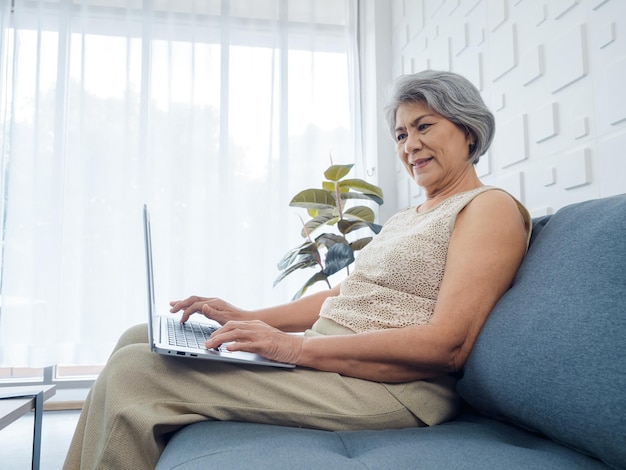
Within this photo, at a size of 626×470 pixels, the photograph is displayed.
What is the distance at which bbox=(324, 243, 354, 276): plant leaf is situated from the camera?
7.43 ft

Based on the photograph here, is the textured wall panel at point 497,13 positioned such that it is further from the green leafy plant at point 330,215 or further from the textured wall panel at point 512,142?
the green leafy plant at point 330,215

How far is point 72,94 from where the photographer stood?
9.88 ft

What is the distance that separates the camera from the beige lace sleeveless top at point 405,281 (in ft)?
3.71

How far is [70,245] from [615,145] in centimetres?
268

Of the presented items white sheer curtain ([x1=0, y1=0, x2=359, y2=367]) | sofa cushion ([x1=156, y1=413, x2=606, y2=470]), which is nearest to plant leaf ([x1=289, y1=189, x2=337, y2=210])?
white sheer curtain ([x1=0, y1=0, x2=359, y2=367])

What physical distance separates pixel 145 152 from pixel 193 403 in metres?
2.36

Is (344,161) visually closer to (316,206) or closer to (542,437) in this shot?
(316,206)

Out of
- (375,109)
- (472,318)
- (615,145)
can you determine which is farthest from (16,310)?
(615,145)

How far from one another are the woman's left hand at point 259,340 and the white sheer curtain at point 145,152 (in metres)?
2.04

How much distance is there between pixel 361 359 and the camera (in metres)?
1.01

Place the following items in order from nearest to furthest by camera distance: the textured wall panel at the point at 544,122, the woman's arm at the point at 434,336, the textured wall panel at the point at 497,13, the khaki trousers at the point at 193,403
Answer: the khaki trousers at the point at 193,403, the woman's arm at the point at 434,336, the textured wall panel at the point at 544,122, the textured wall panel at the point at 497,13

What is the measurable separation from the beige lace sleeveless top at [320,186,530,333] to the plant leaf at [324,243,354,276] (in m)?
1.02

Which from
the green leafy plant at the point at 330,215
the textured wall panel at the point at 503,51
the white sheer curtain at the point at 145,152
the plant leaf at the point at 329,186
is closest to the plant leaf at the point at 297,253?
the green leafy plant at the point at 330,215

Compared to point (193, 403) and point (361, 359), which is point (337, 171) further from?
point (193, 403)
